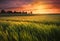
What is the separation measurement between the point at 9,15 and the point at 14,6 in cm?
12

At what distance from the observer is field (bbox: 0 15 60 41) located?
1.63 meters

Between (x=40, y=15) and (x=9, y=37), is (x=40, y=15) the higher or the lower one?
the higher one

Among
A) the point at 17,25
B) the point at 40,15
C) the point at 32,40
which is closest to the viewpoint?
the point at 32,40

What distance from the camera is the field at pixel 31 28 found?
1.63 meters

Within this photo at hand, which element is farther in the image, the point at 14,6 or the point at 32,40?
the point at 14,6

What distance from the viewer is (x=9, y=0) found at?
1994 mm

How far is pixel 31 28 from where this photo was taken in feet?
5.57

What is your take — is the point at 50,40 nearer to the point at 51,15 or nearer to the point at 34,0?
the point at 51,15

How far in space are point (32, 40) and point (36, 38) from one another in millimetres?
42

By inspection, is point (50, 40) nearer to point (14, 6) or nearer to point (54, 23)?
point (54, 23)

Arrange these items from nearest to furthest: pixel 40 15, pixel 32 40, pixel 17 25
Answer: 1. pixel 32 40
2. pixel 17 25
3. pixel 40 15

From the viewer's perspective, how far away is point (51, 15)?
6.18ft

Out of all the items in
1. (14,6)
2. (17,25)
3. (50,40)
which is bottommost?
(50,40)

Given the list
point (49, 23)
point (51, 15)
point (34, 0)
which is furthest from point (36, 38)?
point (34, 0)
